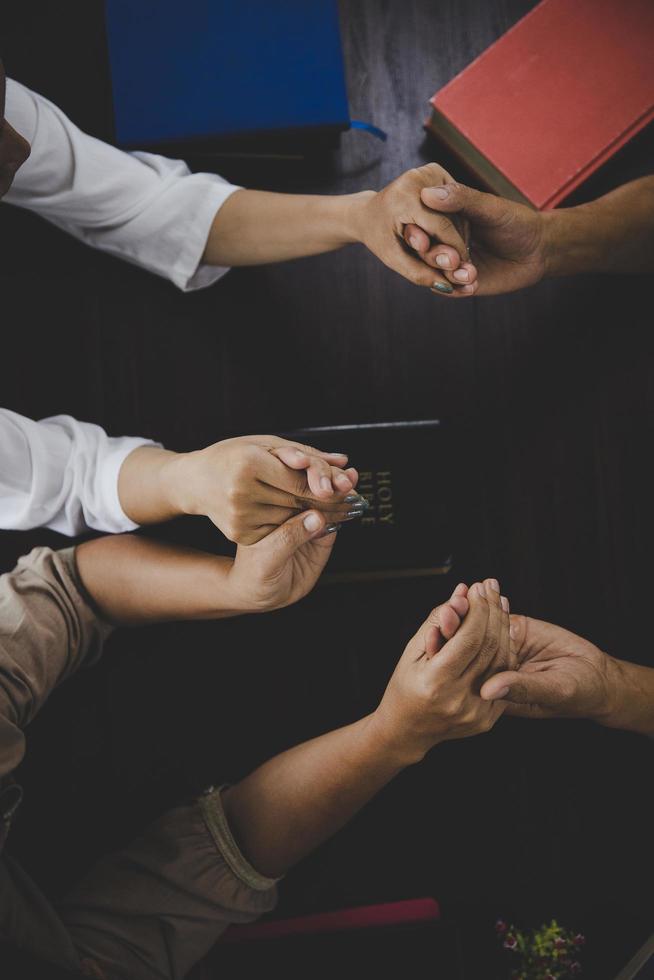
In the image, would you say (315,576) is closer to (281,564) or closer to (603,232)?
(281,564)

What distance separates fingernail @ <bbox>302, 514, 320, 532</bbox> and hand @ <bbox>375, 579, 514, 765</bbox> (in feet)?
0.54

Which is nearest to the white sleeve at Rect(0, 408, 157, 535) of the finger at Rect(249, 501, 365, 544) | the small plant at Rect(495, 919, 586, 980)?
the finger at Rect(249, 501, 365, 544)

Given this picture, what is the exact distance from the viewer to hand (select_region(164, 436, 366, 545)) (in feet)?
2.25

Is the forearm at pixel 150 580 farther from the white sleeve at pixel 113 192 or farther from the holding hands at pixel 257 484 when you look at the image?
the white sleeve at pixel 113 192

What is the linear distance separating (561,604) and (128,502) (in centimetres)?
65

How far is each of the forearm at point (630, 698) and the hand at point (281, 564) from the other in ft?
1.33

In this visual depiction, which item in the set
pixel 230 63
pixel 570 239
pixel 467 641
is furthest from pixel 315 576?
pixel 230 63

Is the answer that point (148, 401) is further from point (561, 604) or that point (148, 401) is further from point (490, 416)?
point (561, 604)

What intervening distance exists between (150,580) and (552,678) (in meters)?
0.51

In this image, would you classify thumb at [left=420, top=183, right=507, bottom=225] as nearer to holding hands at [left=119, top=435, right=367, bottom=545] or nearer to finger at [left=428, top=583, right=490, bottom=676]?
holding hands at [left=119, top=435, right=367, bottom=545]

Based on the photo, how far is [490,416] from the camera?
3.60 ft

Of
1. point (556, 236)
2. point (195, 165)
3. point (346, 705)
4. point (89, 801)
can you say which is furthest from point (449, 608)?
point (195, 165)

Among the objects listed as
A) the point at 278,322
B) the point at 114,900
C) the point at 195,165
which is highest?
the point at 195,165

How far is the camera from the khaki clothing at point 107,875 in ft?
2.73
